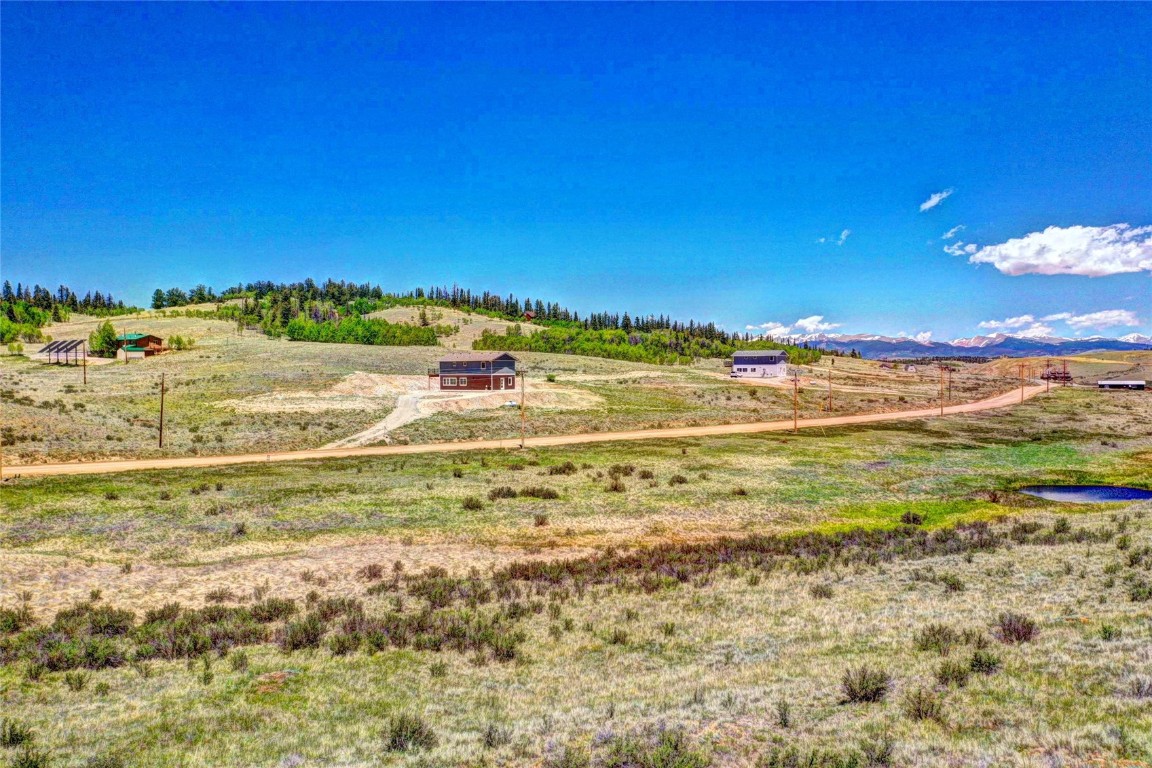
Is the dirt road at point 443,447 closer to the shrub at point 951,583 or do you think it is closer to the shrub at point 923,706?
the shrub at point 951,583

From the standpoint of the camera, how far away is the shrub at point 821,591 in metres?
18.1

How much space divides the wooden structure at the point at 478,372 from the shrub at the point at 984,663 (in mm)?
95237

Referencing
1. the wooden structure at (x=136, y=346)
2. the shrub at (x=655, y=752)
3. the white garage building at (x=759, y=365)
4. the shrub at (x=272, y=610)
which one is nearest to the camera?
the shrub at (x=655, y=752)

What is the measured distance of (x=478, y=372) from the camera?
10675 centimetres

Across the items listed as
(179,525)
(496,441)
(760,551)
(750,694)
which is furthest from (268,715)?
(496,441)

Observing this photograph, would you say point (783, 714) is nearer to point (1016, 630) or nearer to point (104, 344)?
point (1016, 630)

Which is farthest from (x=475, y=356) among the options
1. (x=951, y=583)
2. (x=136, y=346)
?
(x=136, y=346)

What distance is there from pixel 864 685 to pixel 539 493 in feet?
89.9

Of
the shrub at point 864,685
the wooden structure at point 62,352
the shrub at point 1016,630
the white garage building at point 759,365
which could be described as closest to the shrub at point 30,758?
the shrub at point 864,685

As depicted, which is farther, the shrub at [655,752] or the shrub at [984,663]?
the shrub at [984,663]

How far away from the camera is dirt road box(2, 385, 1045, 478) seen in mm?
44781

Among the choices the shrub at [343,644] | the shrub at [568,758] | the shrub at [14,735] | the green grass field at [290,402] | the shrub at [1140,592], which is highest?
the green grass field at [290,402]

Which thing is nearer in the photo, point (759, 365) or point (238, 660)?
point (238, 660)

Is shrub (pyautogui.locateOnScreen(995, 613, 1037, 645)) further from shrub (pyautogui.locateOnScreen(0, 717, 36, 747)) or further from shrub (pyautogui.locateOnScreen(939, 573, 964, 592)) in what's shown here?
shrub (pyautogui.locateOnScreen(0, 717, 36, 747))
